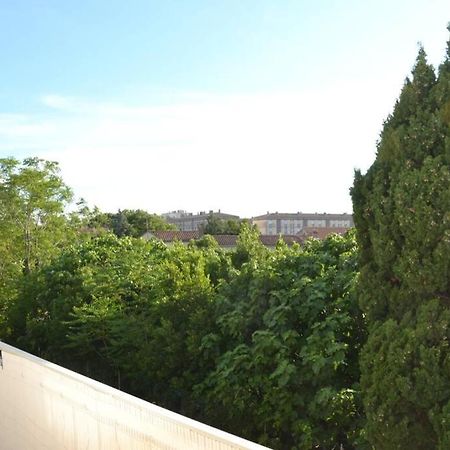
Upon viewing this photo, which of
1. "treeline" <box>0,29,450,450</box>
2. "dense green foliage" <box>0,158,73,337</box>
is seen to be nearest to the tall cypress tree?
"treeline" <box>0,29,450,450</box>

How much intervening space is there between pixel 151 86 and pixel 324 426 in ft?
23.8

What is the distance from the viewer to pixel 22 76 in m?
12.5

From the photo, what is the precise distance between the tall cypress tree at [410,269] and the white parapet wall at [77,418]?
3.81 ft

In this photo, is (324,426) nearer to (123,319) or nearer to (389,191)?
(389,191)

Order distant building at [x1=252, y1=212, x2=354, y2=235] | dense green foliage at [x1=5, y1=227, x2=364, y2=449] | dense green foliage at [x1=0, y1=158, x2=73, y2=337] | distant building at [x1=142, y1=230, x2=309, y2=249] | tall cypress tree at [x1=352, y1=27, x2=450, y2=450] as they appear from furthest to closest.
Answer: distant building at [x1=252, y1=212, x2=354, y2=235], dense green foliage at [x1=0, y1=158, x2=73, y2=337], distant building at [x1=142, y1=230, x2=309, y2=249], dense green foliage at [x1=5, y1=227, x2=364, y2=449], tall cypress tree at [x1=352, y1=27, x2=450, y2=450]

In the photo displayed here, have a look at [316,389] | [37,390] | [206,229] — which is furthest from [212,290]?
[206,229]

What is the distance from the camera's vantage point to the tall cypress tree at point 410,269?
10.3 ft

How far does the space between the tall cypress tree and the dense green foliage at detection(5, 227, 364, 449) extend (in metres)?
1.07

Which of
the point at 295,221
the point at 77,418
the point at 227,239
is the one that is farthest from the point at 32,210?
the point at 295,221

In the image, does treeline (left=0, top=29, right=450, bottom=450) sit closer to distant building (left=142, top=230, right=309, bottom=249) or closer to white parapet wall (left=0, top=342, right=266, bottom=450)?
distant building (left=142, top=230, right=309, bottom=249)

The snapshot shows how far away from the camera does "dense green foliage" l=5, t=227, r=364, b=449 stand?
4.67 meters

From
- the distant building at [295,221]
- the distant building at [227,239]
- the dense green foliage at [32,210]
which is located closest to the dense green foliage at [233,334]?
the distant building at [227,239]

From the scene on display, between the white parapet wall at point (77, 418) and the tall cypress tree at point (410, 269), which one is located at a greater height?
the tall cypress tree at point (410, 269)

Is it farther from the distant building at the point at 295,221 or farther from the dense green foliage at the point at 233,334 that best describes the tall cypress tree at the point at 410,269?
the distant building at the point at 295,221
